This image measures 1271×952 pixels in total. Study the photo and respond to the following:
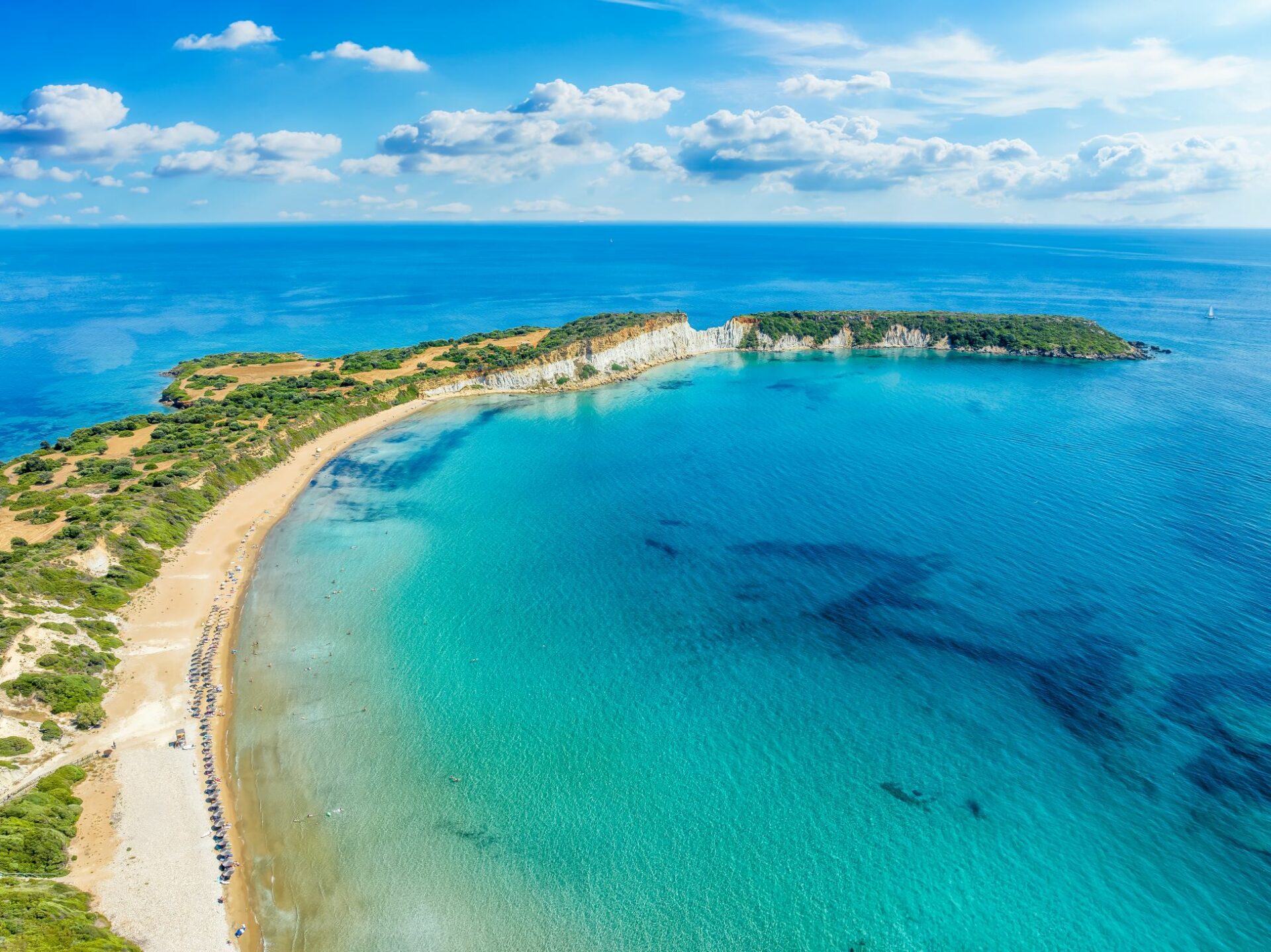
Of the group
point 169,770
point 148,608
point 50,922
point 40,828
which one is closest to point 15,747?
point 40,828

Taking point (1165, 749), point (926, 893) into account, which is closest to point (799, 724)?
point (926, 893)

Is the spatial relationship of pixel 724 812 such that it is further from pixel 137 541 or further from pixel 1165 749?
pixel 137 541

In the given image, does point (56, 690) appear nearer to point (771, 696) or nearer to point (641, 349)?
point (771, 696)

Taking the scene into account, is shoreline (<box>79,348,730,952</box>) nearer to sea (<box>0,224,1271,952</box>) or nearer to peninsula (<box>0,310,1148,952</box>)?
peninsula (<box>0,310,1148,952</box>)

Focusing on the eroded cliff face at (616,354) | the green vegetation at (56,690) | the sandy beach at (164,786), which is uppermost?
the eroded cliff face at (616,354)

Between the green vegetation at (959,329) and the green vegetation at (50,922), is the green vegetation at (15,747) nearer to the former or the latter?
the green vegetation at (50,922)

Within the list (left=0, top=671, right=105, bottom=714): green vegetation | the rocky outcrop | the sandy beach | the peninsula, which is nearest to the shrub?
the peninsula

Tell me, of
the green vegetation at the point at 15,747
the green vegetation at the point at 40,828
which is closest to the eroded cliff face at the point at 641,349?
the green vegetation at the point at 15,747
